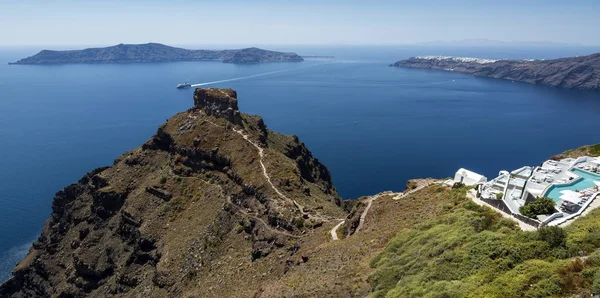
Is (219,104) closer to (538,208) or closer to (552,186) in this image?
(552,186)

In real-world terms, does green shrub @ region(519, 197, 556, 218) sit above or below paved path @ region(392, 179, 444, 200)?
above

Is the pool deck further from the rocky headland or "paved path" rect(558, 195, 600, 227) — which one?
the rocky headland

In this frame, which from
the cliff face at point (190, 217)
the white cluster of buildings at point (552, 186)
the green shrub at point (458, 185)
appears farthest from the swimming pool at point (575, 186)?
the cliff face at point (190, 217)

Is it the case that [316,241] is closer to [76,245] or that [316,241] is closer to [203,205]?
[203,205]

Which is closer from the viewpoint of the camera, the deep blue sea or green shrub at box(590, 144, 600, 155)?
green shrub at box(590, 144, 600, 155)

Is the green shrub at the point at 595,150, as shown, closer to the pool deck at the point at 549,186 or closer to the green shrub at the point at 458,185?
the pool deck at the point at 549,186

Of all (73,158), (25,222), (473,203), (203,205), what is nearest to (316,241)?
(473,203)

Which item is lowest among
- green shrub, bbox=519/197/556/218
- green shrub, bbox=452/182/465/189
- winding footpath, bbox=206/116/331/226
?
winding footpath, bbox=206/116/331/226

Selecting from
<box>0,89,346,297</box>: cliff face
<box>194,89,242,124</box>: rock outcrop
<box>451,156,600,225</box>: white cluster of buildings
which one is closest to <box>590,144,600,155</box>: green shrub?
<box>451,156,600,225</box>: white cluster of buildings
